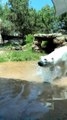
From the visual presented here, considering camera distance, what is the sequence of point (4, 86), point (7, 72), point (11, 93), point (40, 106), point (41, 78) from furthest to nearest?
point (7, 72), point (41, 78), point (4, 86), point (11, 93), point (40, 106)

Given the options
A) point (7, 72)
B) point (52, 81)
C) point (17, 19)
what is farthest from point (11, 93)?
point (17, 19)

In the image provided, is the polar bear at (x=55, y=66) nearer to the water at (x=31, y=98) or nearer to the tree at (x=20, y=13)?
the water at (x=31, y=98)

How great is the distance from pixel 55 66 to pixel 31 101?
2607 millimetres

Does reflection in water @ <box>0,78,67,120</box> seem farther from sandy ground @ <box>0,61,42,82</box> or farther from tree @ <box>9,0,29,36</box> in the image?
tree @ <box>9,0,29,36</box>

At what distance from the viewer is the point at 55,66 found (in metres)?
9.02

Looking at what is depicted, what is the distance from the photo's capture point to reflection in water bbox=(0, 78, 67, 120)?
5387mm

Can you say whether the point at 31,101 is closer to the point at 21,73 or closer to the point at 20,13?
the point at 21,73

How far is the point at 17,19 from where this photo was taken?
3278 centimetres

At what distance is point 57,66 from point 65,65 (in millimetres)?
251

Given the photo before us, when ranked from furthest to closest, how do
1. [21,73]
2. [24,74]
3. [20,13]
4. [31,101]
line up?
[20,13]
[21,73]
[24,74]
[31,101]

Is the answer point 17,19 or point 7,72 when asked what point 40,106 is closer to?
point 7,72

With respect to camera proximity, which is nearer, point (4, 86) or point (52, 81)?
point (4, 86)

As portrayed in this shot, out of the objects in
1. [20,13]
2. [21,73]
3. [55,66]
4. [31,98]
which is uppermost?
[20,13]

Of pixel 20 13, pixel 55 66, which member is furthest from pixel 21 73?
pixel 20 13
